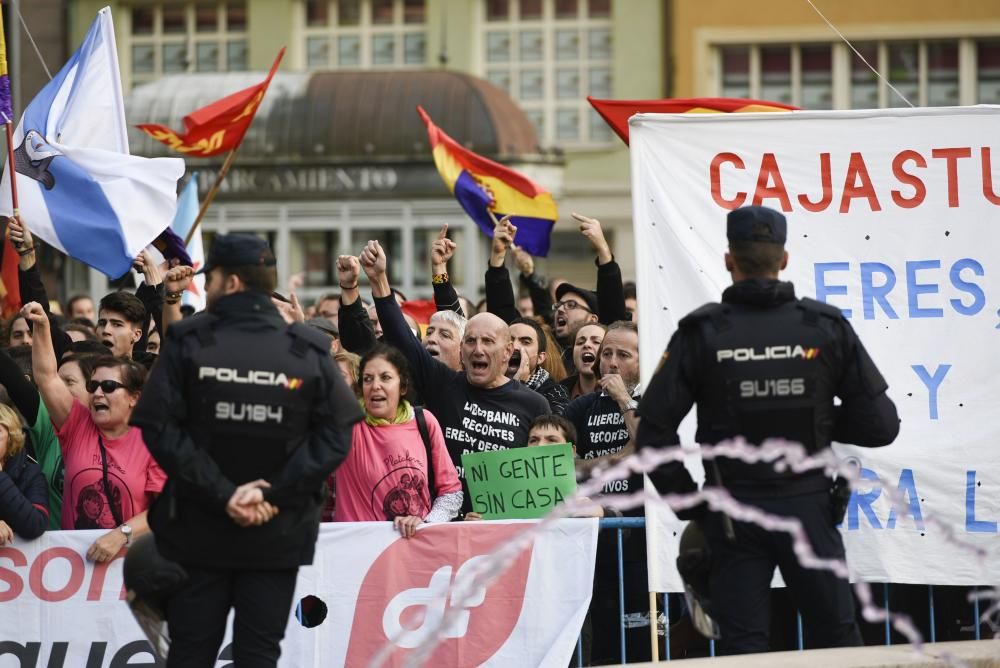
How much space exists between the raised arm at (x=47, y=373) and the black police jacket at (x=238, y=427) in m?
1.89

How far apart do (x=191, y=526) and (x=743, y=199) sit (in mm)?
3042

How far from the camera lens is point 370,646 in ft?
23.7

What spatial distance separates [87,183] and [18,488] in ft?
9.12

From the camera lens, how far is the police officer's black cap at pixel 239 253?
18.7ft

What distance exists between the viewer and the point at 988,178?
725 centimetres

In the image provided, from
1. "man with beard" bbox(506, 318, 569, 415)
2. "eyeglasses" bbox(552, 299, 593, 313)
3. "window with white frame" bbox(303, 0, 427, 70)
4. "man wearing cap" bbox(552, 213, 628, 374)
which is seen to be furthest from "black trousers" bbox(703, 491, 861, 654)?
"window with white frame" bbox(303, 0, 427, 70)

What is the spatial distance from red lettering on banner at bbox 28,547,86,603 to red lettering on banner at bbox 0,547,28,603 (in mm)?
49

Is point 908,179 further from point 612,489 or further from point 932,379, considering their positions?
point 612,489

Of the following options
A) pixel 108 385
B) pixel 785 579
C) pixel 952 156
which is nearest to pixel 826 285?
pixel 952 156

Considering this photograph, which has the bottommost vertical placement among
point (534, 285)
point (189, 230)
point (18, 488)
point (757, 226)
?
point (18, 488)

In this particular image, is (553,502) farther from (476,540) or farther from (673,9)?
(673,9)

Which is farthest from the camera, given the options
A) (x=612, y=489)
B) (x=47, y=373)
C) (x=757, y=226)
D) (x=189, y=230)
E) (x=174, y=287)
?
(x=189, y=230)

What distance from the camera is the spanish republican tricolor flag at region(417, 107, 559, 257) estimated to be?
11.9 meters

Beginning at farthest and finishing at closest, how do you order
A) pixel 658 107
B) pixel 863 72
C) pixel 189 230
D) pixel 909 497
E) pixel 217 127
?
pixel 863 72 < pixel 189 230 < pixel 217 127 < pixel 658 107 < pixel 909 497
